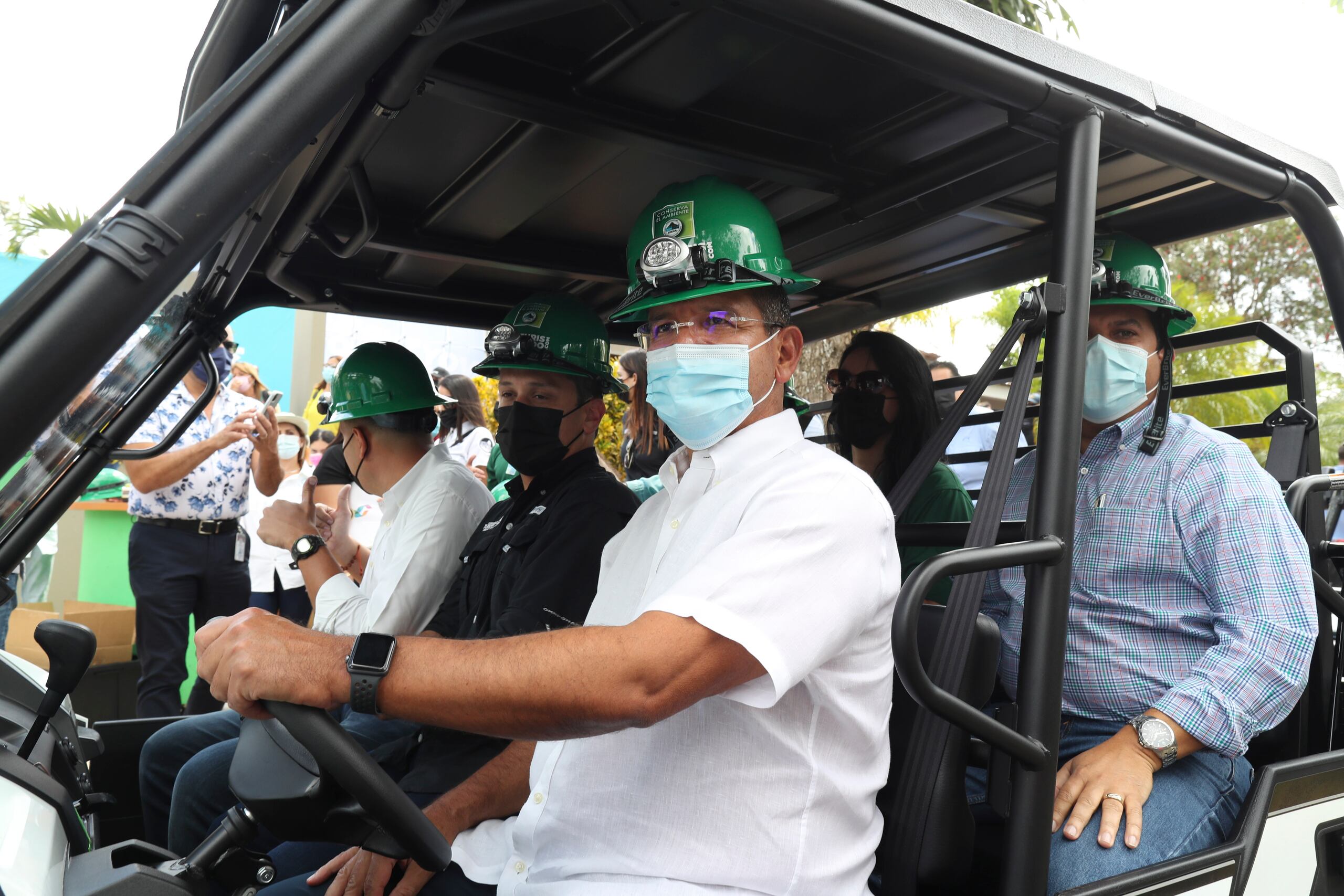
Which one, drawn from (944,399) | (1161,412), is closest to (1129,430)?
(1161,412)

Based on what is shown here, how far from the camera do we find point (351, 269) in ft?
10.1

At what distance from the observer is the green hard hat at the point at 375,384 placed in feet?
10.7

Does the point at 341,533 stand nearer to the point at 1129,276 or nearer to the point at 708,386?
the point at 708,386

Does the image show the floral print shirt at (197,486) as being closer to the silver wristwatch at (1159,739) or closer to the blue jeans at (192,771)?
the blue jeans at (192,771)

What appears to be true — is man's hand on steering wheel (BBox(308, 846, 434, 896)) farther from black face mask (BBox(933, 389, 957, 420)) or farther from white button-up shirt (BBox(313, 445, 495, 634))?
black face mask (BBox(933, 389, 957, 420))

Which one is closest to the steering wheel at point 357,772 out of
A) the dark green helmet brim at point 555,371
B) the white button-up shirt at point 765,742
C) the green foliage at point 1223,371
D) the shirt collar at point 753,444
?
the white button-up shirt at point 765,742

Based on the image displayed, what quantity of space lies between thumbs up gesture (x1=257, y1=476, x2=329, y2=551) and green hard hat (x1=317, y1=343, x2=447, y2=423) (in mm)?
348

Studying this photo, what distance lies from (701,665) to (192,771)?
5.75 feet

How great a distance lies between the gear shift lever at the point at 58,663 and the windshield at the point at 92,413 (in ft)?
1.31

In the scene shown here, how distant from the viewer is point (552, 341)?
290cm

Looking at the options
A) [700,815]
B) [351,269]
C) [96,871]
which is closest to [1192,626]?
[700,815]

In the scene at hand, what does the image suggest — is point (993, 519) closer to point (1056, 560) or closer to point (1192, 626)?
point (1056, 560)

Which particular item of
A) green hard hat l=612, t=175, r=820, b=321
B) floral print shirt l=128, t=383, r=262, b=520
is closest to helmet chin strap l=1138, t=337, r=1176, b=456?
green hard hat l=612, t=175, r=820, b=321

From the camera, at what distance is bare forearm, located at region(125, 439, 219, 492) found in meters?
4.76
